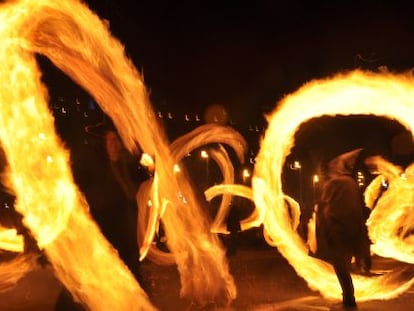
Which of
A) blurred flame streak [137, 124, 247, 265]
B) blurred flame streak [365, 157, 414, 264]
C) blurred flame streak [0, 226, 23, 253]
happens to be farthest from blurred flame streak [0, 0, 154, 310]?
blurred flame streak [365, 157, 414, 264]

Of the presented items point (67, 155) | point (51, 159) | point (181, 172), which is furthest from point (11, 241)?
point (67, 155)

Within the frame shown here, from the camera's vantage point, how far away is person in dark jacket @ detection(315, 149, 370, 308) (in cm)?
869

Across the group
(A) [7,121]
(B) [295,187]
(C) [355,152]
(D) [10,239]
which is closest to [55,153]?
(A) [7,121]

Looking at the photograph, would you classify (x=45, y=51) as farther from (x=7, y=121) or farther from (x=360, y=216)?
(x=360, y=216)

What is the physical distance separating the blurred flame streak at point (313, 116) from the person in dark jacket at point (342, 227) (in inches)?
61.9

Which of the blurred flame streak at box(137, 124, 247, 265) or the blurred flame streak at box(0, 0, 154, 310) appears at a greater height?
the blurred flame streak at box(0, 0, 154, 310)

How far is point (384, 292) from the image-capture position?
31.8 ft

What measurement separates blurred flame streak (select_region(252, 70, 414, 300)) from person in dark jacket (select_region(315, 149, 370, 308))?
1571mm

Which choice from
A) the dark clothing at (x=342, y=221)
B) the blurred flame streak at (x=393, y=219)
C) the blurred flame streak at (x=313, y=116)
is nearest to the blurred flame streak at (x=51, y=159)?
the dark clothing at (x=342, y=221)

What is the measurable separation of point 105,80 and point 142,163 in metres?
2.46

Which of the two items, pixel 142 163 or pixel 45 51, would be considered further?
pixel 45 51

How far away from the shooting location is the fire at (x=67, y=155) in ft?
23.9

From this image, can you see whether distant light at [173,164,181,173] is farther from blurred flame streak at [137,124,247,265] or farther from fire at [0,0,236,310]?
fire at [0,0,236,310]

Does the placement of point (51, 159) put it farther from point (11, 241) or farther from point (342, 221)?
point (11, 241)
